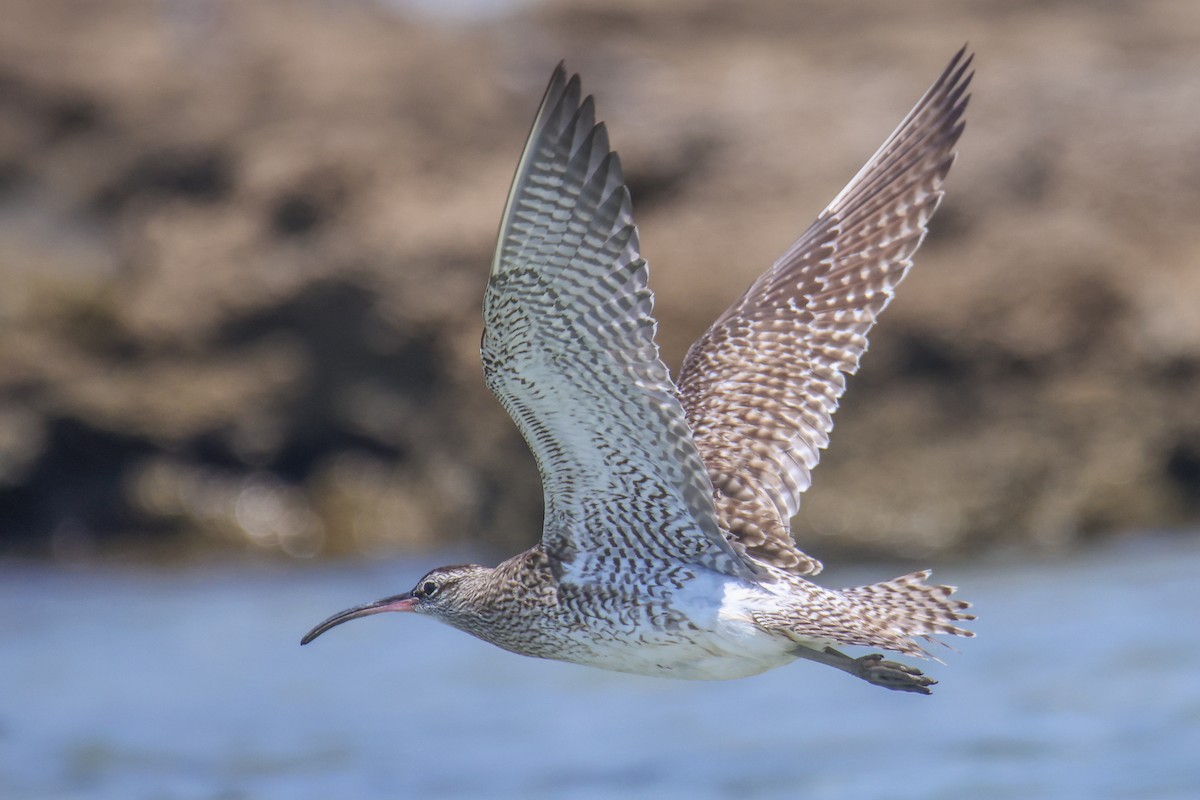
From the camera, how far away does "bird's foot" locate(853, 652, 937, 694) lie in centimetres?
531

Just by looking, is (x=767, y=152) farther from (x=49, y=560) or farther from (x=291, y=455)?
(x=49, y=560)

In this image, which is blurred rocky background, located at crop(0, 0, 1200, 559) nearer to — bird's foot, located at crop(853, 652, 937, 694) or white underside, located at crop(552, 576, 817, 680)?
white underside, located at crop(552, 576, 817, 680)

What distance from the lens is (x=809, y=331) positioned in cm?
650

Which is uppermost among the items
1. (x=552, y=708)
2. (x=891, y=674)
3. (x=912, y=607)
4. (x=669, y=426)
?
(x=552, y=708)

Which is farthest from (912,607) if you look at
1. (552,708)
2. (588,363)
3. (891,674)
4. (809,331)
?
(552,708)

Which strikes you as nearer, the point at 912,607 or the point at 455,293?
the point at 912,607

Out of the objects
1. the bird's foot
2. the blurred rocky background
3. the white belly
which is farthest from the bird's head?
the blurred rocky background

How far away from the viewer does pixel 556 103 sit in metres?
4.54

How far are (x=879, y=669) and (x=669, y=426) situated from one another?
0.97 metres

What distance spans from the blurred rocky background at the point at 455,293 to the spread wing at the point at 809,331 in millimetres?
4514

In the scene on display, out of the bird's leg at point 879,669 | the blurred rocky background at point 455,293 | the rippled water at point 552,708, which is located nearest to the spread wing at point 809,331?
the bird's leg at point 879,669

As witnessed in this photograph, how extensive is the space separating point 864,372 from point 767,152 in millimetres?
2262

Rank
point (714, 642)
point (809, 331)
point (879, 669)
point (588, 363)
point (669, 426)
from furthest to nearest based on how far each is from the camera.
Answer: point (809, 331) → point (714, 642) → point (879, 669) → point (669, 426) → point (588, 363)

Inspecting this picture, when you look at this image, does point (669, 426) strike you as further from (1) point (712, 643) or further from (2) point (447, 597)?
(2) point (447, 597)
